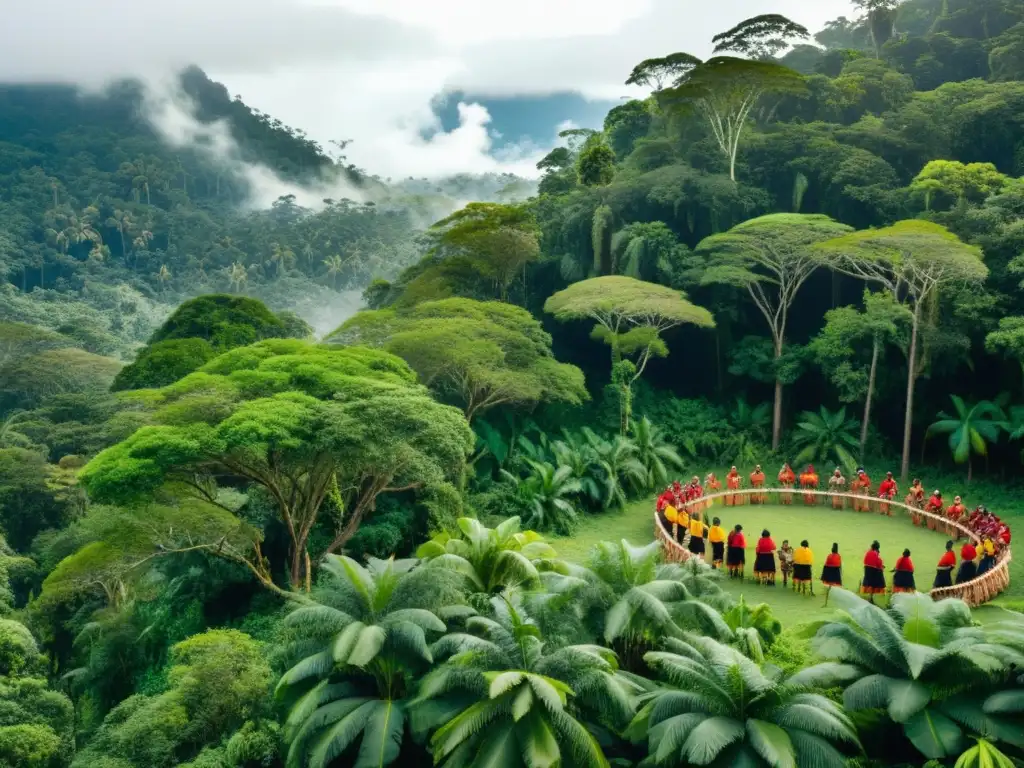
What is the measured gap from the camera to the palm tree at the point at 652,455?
79.7 ft

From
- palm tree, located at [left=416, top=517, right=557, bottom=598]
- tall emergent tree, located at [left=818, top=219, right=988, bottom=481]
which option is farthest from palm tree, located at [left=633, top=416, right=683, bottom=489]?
palm tree, located at [left=416, top=517, right=557, bottom=598]

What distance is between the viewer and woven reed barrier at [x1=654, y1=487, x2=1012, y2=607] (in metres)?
14.1

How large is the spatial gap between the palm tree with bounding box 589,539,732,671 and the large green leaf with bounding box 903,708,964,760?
2.65m

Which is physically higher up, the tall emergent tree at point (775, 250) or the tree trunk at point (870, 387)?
the tall emergent tree at point (775, 250)

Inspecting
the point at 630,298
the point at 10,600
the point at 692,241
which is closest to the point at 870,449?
the point at 630,298

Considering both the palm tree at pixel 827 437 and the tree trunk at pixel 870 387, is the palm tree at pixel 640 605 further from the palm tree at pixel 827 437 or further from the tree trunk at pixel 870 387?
the palm tree at pixel 827 437

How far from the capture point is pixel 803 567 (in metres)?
14.8

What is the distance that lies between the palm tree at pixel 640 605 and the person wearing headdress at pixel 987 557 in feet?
20.1

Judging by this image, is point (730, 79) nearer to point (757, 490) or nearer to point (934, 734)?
point (757, 490)

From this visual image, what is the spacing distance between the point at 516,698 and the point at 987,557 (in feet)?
33.0

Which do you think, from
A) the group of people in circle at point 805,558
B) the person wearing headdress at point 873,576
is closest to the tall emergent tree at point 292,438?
the group of people in circle at point 805,558

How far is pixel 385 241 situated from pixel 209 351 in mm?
72138

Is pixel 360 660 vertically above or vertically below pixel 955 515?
above

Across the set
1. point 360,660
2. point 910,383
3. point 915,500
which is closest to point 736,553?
point 915,500
